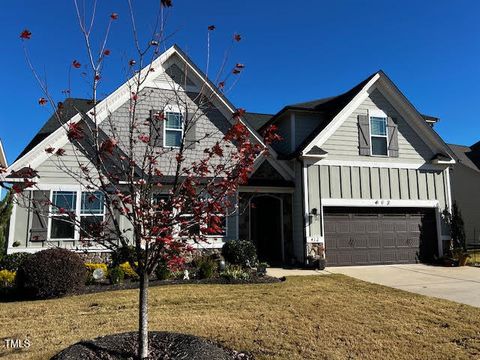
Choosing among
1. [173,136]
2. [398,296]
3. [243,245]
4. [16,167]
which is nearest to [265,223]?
[243,245]

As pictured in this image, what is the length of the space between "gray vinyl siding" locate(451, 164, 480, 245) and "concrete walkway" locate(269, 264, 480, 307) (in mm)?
9791

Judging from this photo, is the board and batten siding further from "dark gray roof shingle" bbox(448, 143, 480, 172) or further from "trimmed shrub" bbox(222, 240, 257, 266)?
"dark gray roof shingle" bbox(448, 143, 480, 172)

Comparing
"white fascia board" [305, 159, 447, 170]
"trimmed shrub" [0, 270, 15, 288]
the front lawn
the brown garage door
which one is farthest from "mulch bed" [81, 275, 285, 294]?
"white fascia board" [305, 159, 447, 170]

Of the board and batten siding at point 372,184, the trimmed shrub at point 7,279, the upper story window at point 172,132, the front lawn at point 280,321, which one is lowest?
the front lawn at point 280,321

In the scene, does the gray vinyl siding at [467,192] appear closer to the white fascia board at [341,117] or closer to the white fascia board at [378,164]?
the white fascia board at [378,164]

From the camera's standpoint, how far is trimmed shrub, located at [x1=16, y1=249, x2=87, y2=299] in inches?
345

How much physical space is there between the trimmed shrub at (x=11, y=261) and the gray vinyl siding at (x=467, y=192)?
21912 millimetres

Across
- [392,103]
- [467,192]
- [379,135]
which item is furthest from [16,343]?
[467,192]

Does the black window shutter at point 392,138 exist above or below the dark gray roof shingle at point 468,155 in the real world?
below

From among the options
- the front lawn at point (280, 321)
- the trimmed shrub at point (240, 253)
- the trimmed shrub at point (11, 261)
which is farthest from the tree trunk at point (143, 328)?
the trimmed shrub at point (240, 253)

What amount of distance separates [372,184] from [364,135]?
195 centimetres

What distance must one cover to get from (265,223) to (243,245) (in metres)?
2.89

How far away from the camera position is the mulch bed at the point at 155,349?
182 inches

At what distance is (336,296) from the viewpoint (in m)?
9.05
